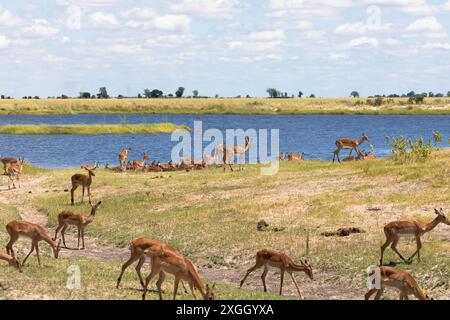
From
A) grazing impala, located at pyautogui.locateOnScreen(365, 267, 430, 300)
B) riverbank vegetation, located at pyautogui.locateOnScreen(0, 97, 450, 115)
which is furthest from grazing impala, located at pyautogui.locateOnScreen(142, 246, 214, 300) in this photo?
riverbank vegetation, located at pyautogui.locateOnScreen(0, 97, 450, 115)

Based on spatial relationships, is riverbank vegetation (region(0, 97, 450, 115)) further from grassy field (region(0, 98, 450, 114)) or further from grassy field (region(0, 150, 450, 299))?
grassy field (region(0, 150, 450, 299))

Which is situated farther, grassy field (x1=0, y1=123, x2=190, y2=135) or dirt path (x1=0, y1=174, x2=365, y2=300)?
grassy field (x1=0, y1=123, x2=190, y2=135)

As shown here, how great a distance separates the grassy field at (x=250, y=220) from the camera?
15953 mm

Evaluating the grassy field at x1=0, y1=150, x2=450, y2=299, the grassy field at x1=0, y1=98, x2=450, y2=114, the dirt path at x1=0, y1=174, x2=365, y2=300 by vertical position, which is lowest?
the grassy field at x1=0, y1=98, x2=450, y2=114

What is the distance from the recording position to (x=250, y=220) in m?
22.7

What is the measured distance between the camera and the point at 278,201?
24.7m

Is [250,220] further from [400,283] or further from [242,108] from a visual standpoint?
[242,108]

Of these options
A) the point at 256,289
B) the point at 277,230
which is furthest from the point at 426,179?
the point at 256,289

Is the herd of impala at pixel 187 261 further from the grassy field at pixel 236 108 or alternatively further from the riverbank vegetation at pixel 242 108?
the riverbank vegetation at pixel 242 108

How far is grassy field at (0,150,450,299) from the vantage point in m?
16.0

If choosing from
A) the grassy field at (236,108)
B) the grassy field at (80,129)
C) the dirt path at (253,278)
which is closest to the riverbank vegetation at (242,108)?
the grassy field at (236,108)

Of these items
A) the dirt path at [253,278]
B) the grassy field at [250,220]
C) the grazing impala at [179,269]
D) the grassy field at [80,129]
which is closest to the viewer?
the grazing impala at [179,269]

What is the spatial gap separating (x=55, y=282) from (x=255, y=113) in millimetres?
143503
